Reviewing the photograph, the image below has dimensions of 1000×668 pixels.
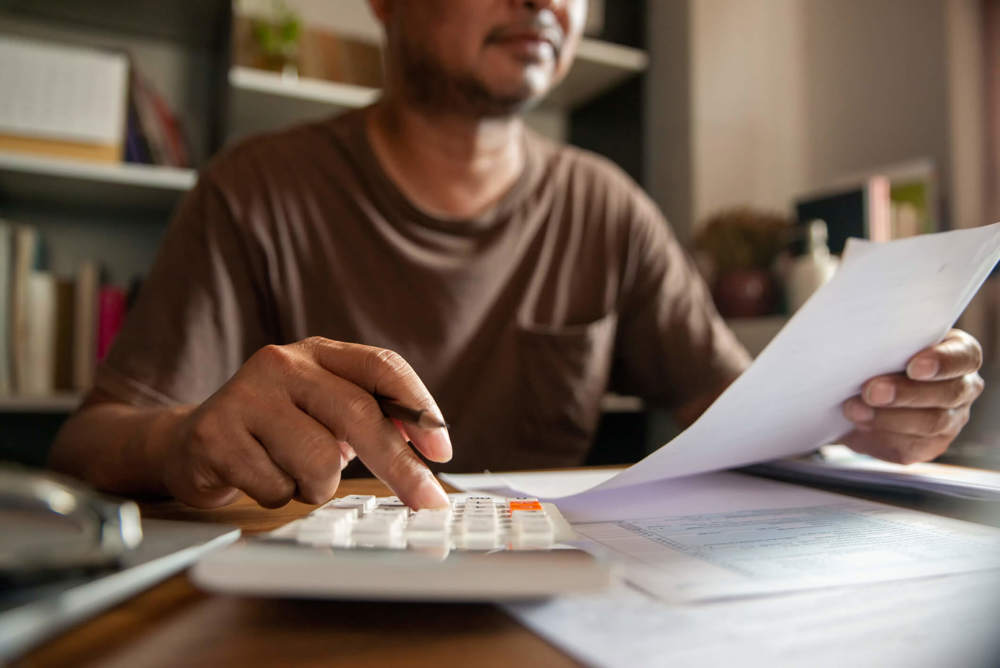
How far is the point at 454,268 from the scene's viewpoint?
96 centimetres

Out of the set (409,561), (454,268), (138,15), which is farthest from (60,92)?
(409,561)

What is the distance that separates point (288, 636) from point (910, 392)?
52cm

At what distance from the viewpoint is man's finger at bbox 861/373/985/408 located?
55cm

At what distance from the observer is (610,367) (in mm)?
1114

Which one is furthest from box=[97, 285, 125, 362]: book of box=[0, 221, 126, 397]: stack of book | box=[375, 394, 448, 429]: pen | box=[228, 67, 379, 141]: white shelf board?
box=[375, 394, 448, 429]: pen

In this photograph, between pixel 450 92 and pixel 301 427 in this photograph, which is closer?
pixel 301 427

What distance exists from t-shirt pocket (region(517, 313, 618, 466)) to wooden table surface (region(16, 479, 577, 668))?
0.72m

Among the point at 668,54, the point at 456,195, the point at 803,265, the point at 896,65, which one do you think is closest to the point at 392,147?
the point at 456,195

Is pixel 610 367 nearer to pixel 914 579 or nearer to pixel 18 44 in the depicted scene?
pixel 914 579

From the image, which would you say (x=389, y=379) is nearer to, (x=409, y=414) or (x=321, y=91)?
(x=409, y=414)

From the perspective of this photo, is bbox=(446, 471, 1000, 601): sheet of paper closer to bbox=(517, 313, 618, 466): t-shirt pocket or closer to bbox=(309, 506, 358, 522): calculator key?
bbox=(309, 506, 358, 522): calculator key

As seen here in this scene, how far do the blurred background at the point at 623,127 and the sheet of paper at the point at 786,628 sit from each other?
86 cm

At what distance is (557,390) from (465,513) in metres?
0.65

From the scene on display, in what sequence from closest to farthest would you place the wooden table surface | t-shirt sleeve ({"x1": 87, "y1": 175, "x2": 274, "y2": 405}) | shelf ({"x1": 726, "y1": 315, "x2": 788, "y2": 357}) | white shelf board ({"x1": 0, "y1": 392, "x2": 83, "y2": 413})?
1. the wooden table surface
2. t-shirt sleeve ({"x1": 87, "y1": 175, "x2": 274, "y2": 405})
3. white shelf board ({"x1": 0, "y1": 392, "x2": 83, "y2": 413})
4. shelf ({"x1": 726, "y1": 315, "x2": 788, "y2": 357})
